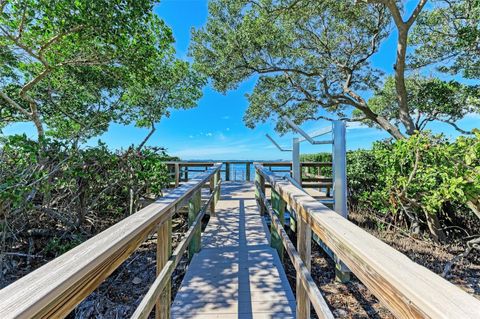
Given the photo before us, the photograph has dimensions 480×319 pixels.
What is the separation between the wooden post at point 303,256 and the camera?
4.62ft

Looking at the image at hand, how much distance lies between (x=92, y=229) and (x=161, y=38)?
157 inches

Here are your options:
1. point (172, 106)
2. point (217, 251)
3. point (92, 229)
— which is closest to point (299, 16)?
point (172, 106)

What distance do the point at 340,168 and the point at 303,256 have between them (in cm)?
129

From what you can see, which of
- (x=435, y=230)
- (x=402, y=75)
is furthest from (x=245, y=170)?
(x=435, y=230)

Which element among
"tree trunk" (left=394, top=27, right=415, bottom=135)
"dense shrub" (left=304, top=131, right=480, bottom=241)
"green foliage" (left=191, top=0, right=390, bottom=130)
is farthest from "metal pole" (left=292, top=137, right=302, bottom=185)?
"green foliage" (left=191, top=0, right=390, bottom=130)

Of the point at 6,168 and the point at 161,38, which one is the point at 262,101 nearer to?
the point at 161,38

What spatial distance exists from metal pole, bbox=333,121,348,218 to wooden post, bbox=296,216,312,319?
3.60 ft

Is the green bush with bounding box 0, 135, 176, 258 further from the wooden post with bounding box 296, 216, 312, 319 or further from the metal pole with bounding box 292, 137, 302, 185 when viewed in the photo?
the wooden post with bounding box 296, 216, 312, 319

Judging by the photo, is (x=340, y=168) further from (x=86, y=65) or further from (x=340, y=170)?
(x=86, y=65)

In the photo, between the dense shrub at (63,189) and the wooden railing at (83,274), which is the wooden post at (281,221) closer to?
the wooden railing at (83,274)

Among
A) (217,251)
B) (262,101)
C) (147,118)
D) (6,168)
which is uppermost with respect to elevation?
(262,101)

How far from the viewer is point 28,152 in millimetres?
2420

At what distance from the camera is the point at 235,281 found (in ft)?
7.31

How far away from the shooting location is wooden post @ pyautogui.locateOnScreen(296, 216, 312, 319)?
1.41 meters
